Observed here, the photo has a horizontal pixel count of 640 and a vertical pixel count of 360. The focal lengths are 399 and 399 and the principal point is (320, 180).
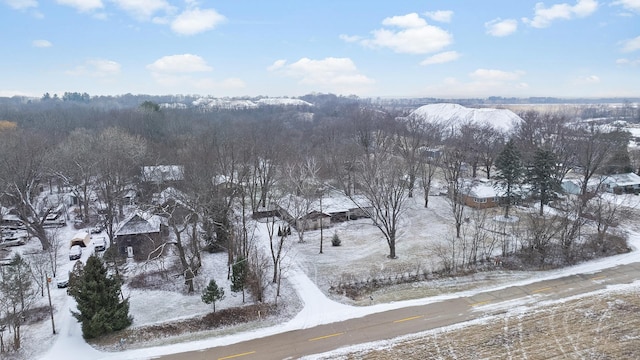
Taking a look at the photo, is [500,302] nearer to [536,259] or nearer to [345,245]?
[536,259]

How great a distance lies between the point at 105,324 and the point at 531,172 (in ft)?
117

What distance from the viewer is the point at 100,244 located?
98.5 ft

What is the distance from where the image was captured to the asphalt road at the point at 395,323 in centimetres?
1736

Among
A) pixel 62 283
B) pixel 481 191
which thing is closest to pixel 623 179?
pixel 481 191

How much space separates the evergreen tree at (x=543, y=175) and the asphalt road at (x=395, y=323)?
42.4 feet

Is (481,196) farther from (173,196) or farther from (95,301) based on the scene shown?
(95,301)

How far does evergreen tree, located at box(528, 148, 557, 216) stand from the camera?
119ft

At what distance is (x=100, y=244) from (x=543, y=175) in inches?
1488

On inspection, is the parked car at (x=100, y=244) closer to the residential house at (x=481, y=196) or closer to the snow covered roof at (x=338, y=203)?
the snow covered roof at (x=338, y=203)

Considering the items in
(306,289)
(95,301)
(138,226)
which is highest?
(138,226)

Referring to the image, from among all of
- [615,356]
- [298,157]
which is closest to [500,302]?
[615,356]

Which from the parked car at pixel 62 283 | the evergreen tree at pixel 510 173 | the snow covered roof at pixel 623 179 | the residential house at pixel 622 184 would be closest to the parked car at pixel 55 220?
the parked car at pixel 62 283

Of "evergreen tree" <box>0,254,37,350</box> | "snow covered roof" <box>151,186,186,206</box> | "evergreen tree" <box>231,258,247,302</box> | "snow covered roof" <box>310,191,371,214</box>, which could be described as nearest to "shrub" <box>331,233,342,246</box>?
"snow covered roof" <box>310,191,371,214</box>

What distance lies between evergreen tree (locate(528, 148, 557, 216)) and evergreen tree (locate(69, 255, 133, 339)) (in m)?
34.6
